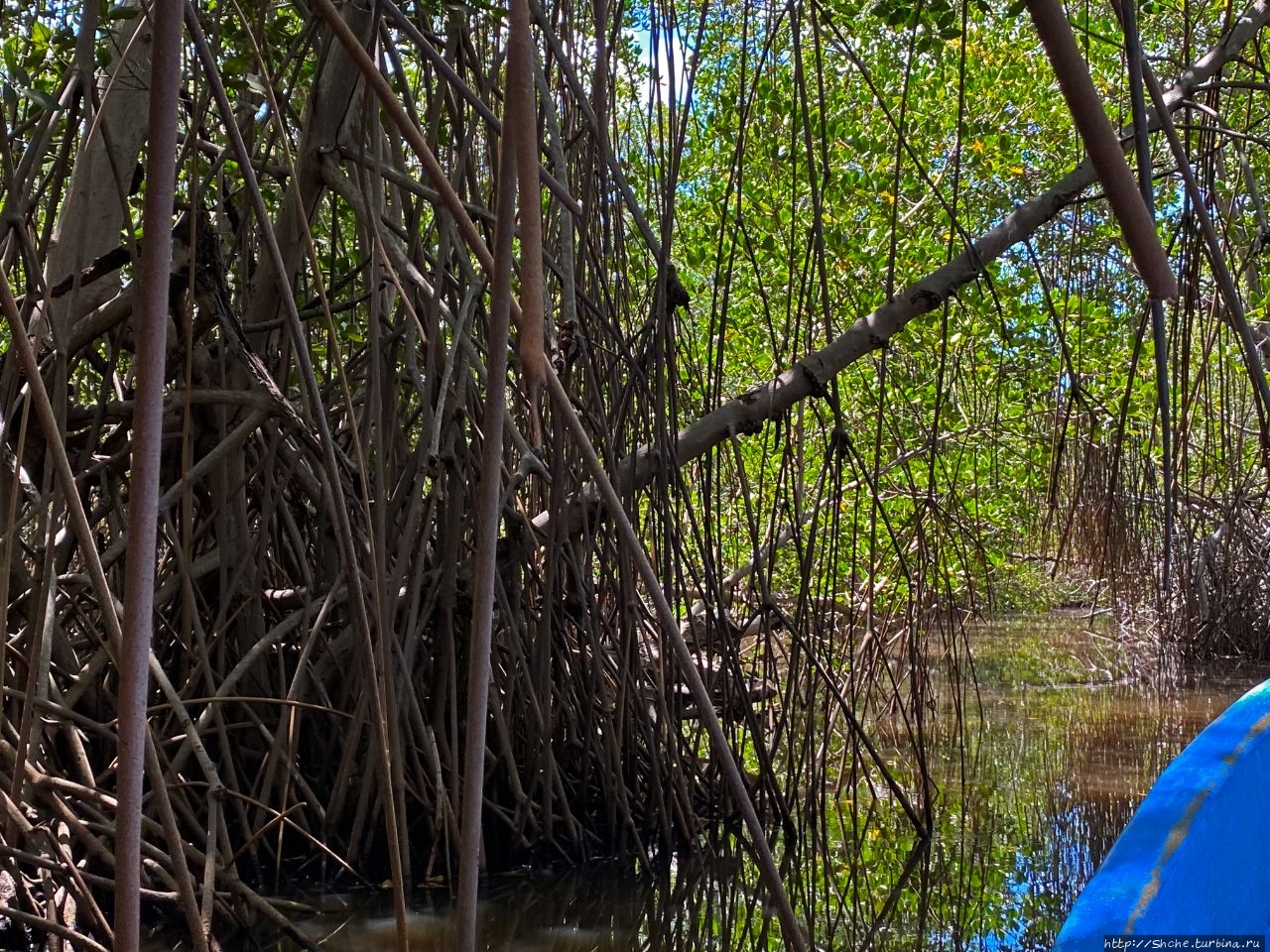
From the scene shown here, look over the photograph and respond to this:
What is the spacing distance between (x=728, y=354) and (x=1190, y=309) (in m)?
4.44

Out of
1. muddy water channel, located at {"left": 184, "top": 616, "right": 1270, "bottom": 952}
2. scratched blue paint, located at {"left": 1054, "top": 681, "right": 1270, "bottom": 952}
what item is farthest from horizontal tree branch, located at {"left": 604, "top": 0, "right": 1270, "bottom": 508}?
scratched blue paint, located at {"left": 1054, "top": 681, "right": 1270, "bottom": 952}

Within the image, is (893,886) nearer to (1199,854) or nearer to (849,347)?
(849,347)

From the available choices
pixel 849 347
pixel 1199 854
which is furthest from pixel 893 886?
pixel 1199 854

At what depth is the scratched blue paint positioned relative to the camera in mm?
1237

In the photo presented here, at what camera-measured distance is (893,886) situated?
2986 mm

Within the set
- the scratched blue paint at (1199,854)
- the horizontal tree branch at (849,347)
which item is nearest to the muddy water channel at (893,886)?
the horizontal tree branch at (849,347)

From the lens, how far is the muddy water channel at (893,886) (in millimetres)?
2588

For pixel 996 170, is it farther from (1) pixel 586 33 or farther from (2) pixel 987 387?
(1) pixel 586 33

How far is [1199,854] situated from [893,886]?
5.40ft

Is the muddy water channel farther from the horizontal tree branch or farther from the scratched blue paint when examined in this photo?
the scratched blue paint

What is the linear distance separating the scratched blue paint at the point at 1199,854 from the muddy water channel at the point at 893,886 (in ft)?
3.38

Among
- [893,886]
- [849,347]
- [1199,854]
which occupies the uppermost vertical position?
[849,347]

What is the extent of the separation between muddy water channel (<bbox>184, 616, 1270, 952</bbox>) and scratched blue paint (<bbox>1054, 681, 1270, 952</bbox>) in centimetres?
103

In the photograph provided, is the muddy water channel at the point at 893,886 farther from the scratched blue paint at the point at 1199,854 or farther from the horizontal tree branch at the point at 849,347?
the scratched blue paint at the point at 1199,854
